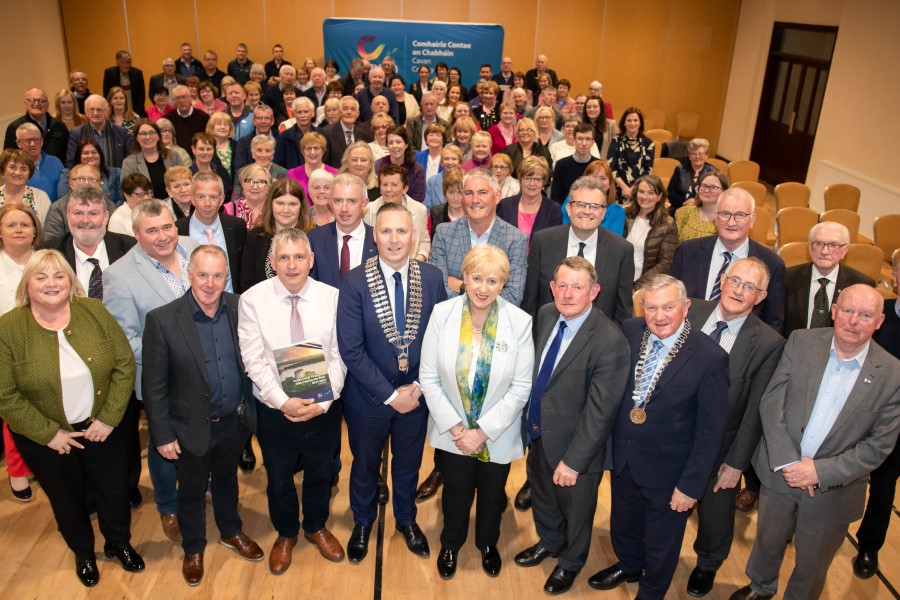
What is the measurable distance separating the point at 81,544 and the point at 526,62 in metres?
13.3

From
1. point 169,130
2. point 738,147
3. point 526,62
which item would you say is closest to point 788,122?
point 738,147

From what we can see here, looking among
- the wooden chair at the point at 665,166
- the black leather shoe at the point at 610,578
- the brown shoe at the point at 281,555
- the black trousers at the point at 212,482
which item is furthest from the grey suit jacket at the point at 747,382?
the wooden chair at the point at 665,166

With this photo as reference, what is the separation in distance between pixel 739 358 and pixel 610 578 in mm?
1391

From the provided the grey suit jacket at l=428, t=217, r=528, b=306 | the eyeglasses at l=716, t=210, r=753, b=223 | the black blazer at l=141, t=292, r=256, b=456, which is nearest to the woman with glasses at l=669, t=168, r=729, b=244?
the eyeglasses at l=716, t=210, r=753, b=223

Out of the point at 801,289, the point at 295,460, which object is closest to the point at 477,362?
the point at 295,460

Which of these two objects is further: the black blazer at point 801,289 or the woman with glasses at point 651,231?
the woman with glasses at point 651,231

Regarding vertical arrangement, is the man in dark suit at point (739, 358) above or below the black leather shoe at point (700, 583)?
above

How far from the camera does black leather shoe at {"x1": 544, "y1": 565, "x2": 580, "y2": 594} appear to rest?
139 inches

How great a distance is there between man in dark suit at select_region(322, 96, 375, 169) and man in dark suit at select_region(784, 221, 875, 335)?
4.56m

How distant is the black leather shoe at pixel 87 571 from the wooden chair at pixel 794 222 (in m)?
6.42

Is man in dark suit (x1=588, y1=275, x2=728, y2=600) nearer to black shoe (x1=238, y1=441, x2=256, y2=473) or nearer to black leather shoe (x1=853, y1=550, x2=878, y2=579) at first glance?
black leather shoe (x1=853, y1=550, x2=878, y2=579)

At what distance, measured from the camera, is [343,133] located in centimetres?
715

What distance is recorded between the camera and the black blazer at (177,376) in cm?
314

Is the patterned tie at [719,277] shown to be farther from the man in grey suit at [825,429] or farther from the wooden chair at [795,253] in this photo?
the wooden chair at [795,253]
